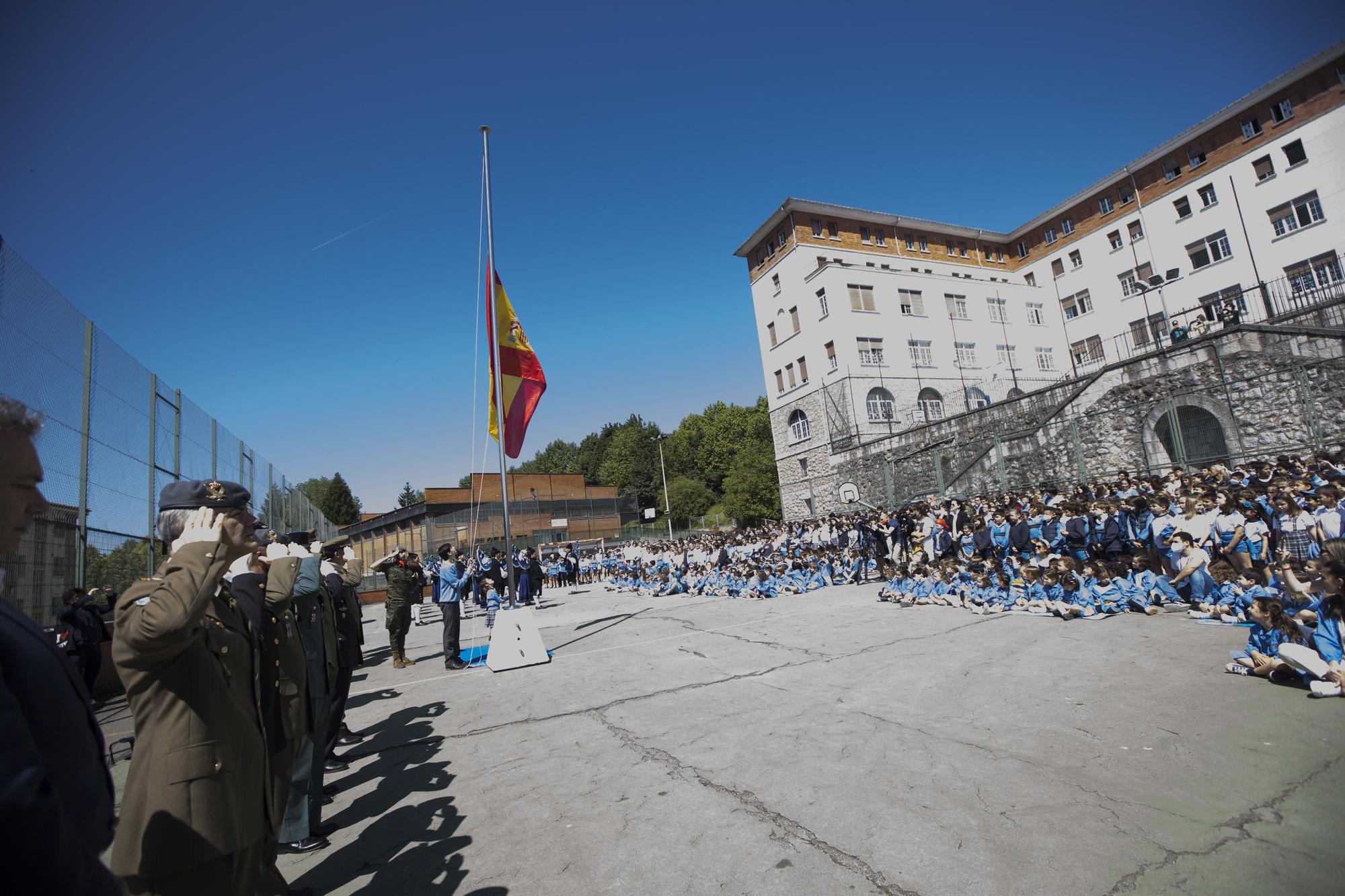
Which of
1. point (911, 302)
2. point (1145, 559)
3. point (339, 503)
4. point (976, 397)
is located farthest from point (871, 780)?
point (339, 503)

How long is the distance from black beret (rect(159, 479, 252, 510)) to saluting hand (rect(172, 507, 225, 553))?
101mm

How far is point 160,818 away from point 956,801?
394 centimetres

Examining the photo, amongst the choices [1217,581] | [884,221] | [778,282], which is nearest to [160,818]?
[1217,581]

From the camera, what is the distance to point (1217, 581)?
8.09 m

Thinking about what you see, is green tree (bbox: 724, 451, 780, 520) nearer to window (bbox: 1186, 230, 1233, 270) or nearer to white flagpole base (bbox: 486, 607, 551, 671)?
Result: window (bbox: 1186, 230, 1233, 270)

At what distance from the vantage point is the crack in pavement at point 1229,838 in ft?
9.48

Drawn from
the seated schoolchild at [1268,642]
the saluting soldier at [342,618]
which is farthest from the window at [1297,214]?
the saluting soldier at [342,618]

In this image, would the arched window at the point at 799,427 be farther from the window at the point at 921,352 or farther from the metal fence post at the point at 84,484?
the metal fence post at the point at 84,484

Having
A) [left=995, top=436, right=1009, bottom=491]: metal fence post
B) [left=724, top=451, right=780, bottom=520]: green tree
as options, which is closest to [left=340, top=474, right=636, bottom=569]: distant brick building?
[left=724, top=451, right=780, bottom=520]: green tree

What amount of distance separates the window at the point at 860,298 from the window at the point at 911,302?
6.88 ft

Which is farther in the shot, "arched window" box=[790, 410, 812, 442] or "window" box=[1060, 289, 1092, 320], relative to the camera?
"window" box=[1060, 289, 1092, 320]

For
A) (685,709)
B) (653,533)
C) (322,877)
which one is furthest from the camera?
(653,533)

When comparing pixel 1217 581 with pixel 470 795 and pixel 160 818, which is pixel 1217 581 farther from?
pixel 160 818

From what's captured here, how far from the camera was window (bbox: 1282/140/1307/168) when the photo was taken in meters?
28.7
